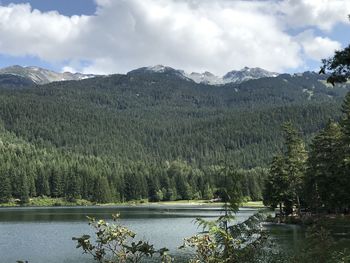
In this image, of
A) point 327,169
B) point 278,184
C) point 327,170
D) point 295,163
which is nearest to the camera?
point 327,170

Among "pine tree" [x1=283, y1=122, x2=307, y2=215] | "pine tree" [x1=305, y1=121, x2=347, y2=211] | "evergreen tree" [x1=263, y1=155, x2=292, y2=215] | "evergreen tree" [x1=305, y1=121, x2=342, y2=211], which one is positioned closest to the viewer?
"evergreen tree" [x1=305, y1=121, x2=342, y2=211]

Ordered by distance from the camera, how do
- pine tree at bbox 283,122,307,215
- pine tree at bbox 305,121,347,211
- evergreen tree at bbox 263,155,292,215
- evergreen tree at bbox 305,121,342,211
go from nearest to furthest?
evergreen tree at bbox 305,121,342,211 → pine tree at bbox 305,121,347,211 → pine tree at bbox 283,122,307,215 → evergreen tree at bbox 263,155,292,215

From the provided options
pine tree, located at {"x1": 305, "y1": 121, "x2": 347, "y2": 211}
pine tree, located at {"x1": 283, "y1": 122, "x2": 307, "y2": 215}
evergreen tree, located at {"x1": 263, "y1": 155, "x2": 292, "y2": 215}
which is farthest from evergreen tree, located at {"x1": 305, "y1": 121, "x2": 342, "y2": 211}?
evergreen tree, located at {"x1": 263, "y1": 155, "x2": 292, "y2": 215}

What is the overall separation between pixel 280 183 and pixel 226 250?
3225 inches


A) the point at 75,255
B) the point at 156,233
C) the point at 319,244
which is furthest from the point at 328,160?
the point at 319,244

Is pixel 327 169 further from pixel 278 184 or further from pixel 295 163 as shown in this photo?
pixel 278 184

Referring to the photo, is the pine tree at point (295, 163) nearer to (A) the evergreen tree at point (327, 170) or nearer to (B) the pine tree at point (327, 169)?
(A) the evergreen tree at point (327, 170)

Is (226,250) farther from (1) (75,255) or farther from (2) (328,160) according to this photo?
(2) (328,160)

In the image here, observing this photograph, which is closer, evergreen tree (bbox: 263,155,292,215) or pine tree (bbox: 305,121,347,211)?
pine tree (bbox: 305,121,347,211)

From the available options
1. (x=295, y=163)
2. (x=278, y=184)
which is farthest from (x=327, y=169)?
(x=278, y=184)

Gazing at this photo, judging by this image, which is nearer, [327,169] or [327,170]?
[327,170]

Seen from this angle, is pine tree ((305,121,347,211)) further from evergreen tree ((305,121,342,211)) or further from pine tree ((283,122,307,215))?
pine tree ((283,122,307,215))

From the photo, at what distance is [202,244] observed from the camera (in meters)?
12.4

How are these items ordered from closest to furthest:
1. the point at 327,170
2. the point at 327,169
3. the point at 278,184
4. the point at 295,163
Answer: the point at 327,170 → the point at 327,169 → the point at 295,163 → the point at 278,184
